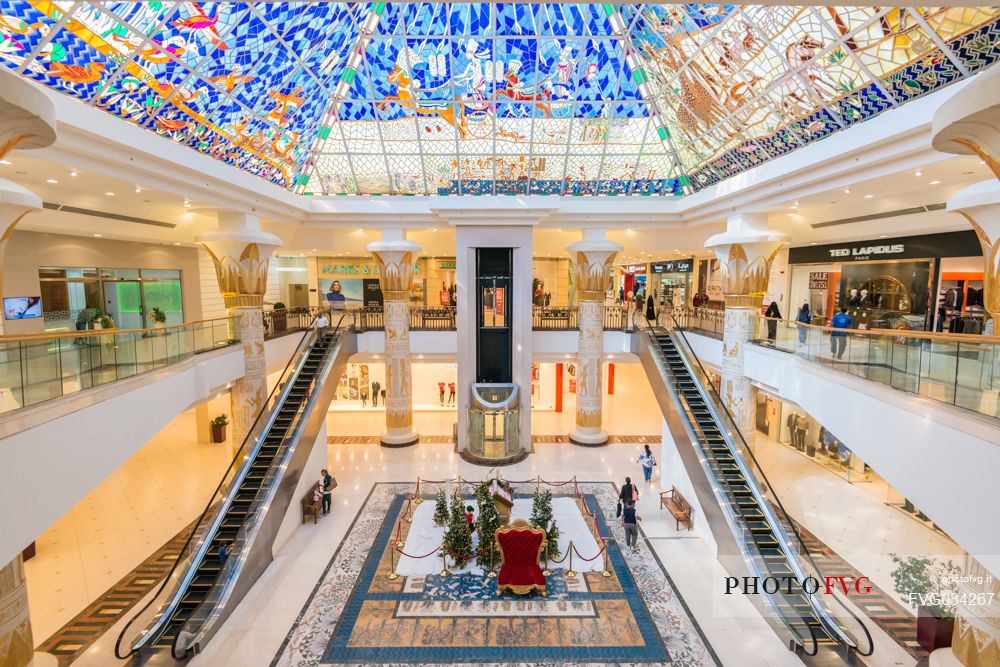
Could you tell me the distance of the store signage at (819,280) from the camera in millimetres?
15484

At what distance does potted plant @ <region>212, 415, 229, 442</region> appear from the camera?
1744cm

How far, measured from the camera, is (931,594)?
8391mm

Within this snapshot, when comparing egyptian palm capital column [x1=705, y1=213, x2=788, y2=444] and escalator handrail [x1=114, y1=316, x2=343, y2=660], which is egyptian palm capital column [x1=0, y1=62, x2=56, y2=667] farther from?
egyptian palm capital column [x1=705, y1=213, x2=788, y2=444]

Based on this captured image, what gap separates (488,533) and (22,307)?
37.0 ft

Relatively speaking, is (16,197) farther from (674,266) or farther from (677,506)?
(674,266)

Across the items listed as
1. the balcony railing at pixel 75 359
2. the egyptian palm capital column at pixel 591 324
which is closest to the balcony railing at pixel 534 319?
the egyptian palm capital column at pixel 591 324

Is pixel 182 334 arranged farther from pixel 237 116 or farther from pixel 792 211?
pixel 792 211

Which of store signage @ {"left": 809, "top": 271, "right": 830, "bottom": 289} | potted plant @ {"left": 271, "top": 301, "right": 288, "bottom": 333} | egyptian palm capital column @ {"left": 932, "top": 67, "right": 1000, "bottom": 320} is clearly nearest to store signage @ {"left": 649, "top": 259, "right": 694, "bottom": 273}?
store signage @ {"left": 809, "top": 271, "right": 830, "bottom": 289}

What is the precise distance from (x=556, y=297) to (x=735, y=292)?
1265 centimetres

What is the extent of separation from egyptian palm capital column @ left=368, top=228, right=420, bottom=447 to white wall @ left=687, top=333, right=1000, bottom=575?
11625 mm

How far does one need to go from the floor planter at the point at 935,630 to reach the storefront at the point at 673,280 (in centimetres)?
1571

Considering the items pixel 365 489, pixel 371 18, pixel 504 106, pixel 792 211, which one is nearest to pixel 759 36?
pixel 792 211

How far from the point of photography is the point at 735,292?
12812mm

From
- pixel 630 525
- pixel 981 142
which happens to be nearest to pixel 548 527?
pixel 630 525
